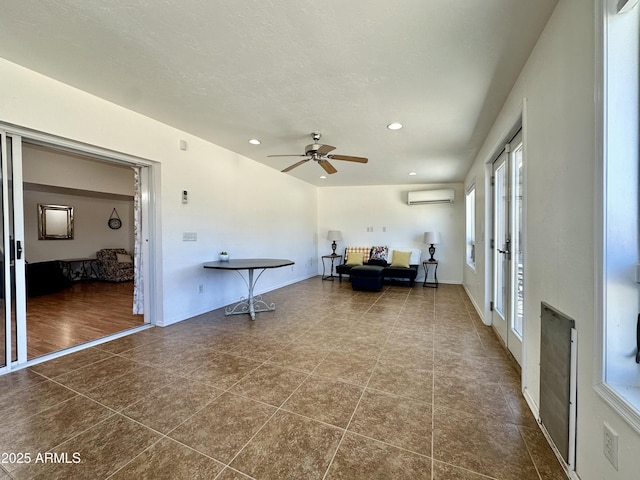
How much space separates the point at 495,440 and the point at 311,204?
6.37 metres

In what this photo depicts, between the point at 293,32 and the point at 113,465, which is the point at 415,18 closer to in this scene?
the point at 293,32

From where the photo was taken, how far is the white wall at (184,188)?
2430 mm

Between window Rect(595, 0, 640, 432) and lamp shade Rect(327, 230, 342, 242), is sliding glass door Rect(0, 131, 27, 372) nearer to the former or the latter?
window Rect(595, 0, 640, 432)

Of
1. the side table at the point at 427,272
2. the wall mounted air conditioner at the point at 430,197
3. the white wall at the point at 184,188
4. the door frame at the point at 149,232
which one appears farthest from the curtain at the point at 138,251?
the wall mounted air conditioner at the point at 430,197

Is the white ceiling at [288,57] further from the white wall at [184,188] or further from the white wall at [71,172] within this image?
the white wall at [71,172]

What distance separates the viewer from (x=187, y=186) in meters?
3.77

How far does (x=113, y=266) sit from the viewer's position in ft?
22.0

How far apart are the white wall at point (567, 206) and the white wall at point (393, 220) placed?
5.03 m

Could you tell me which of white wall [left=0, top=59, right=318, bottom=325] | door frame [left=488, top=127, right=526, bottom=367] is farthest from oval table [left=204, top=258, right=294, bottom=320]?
door frame [left=488, top=127, right=526, bottom=367]

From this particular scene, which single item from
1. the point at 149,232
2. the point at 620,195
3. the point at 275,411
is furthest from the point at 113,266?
the point at 620,195

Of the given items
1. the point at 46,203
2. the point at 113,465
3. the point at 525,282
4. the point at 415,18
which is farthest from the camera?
the point at 46,203

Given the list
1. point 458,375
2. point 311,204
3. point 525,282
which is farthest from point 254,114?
point 311,204

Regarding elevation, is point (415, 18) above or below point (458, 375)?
above

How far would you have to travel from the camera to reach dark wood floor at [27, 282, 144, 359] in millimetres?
2990
